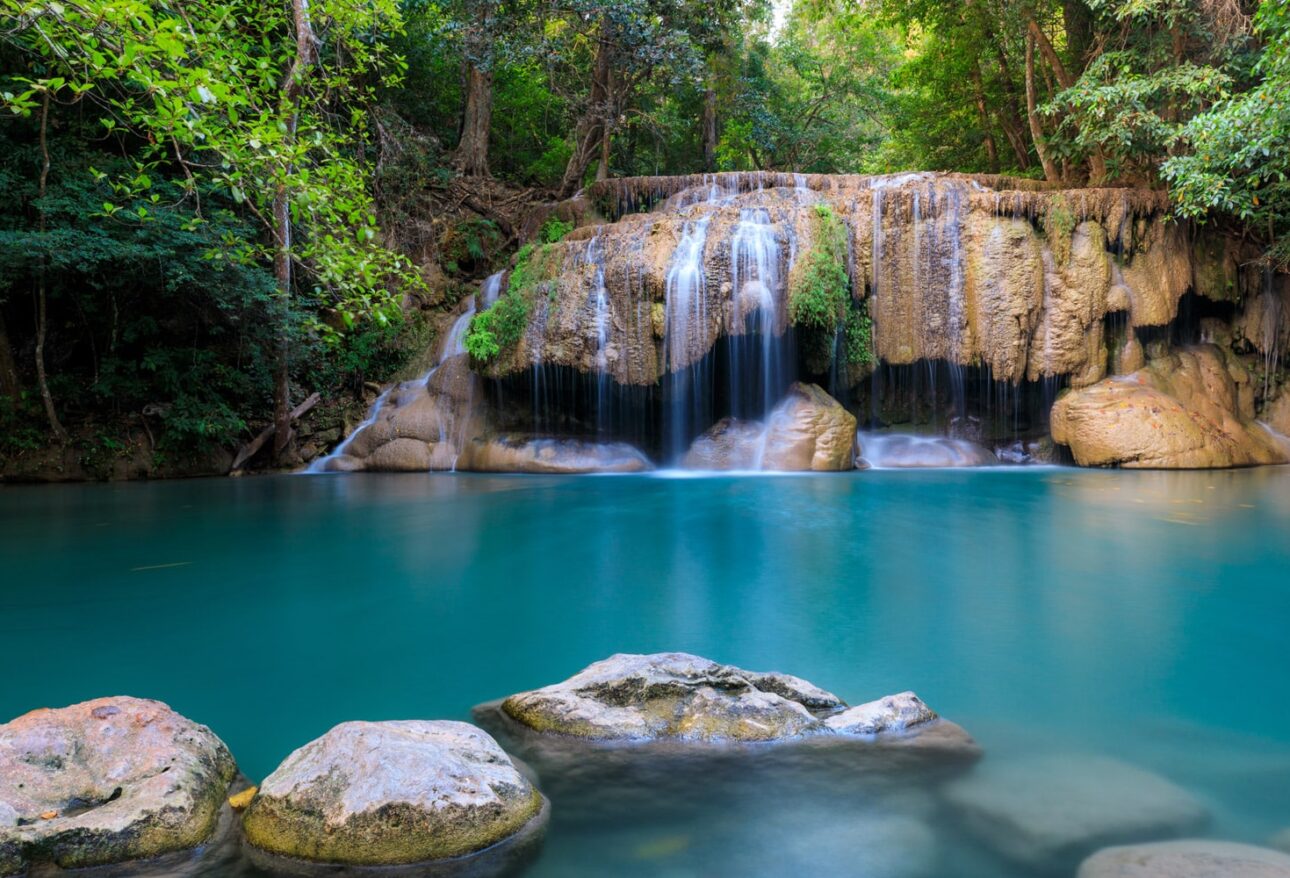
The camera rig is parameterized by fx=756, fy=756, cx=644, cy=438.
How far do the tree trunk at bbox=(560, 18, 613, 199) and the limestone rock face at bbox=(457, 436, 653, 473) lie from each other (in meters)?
7.83

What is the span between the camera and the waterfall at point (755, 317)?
12219mm

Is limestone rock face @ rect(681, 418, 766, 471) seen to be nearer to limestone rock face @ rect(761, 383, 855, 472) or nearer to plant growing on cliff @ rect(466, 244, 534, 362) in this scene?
limestone rock face @ rect(761, 383, 855, 472)

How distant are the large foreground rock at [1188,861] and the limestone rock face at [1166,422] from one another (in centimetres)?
1160

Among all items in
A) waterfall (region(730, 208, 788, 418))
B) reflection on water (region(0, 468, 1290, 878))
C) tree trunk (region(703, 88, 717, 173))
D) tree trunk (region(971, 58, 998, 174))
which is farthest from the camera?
tree trunk (region(703, 88, 717, 173))

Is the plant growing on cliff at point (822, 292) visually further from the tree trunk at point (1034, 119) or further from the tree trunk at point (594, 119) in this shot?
the tree trunk at point (594, 119)

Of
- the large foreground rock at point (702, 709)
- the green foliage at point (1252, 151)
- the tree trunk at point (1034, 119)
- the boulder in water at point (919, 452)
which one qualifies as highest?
the tree trunk at point (1034, 119)

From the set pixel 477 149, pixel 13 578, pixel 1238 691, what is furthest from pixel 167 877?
pixel 477 149

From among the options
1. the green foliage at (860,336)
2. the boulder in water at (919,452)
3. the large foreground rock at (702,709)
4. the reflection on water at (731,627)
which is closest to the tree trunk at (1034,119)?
the green foliage at (860,336)

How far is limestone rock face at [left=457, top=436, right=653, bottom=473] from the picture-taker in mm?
12586

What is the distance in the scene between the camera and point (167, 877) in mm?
1822

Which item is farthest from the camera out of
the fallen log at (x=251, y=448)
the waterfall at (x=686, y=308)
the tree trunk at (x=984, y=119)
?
the tree trunk at (x=984, y=119)

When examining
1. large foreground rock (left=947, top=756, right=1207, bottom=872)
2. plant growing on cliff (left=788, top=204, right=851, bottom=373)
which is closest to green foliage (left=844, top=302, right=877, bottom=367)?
plant growing on cliff (left=788, top=204, right=851, bottom=373)

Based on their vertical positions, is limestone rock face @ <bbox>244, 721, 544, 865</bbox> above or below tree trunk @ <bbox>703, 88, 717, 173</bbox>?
below

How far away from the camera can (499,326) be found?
12672 millimetres
